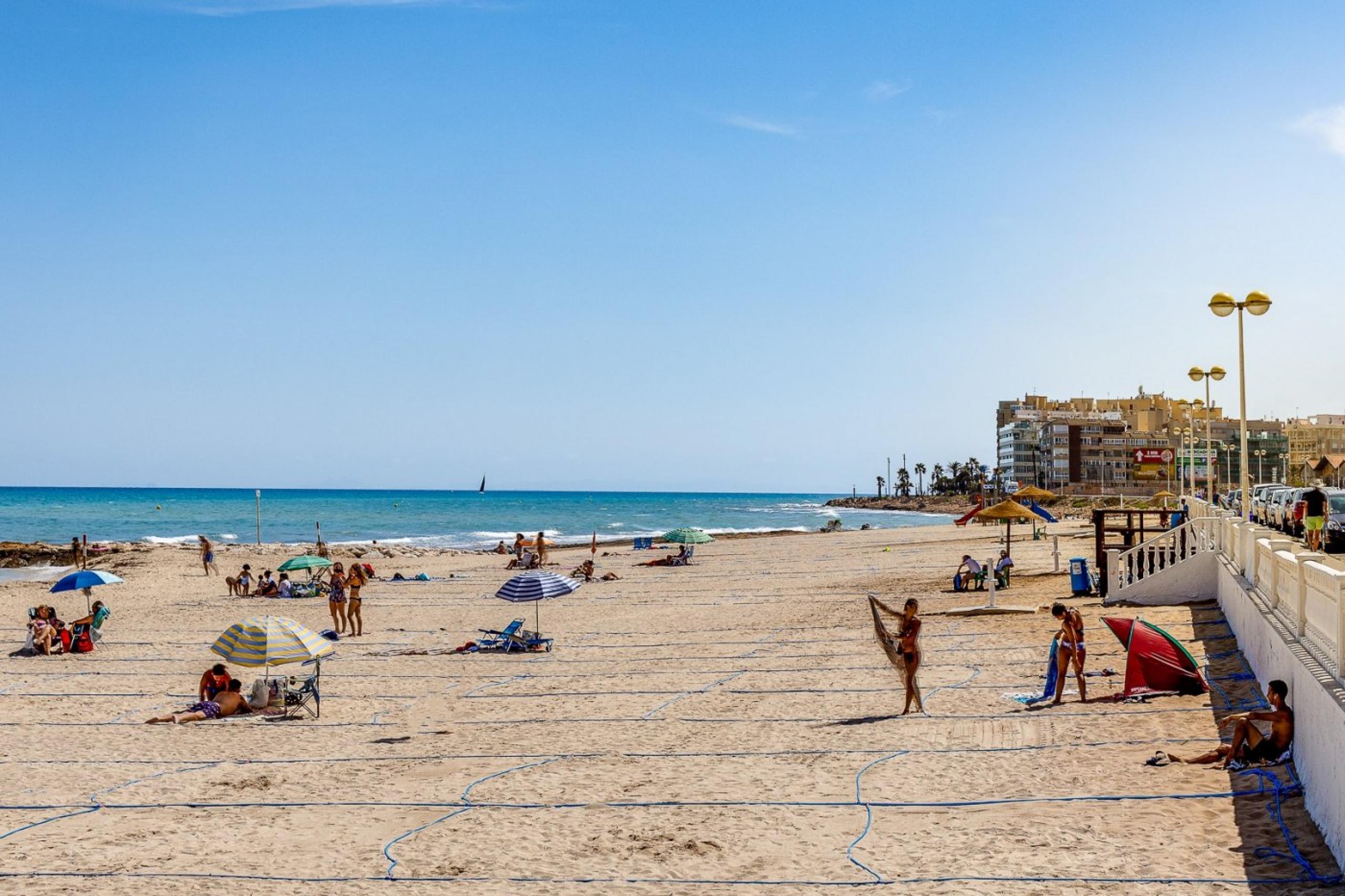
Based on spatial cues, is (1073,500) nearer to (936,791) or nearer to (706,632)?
(706,632)

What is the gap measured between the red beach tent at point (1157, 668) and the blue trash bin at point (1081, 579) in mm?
9389

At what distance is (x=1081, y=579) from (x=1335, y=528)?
8126 millimetres

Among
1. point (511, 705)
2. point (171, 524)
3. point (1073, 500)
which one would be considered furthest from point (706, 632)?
point (1073, 500)

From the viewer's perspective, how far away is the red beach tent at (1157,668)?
13.0 m

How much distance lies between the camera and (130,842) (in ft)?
30.1

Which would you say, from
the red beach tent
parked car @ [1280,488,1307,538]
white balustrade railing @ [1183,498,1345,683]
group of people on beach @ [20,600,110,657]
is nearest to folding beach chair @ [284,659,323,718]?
group of people on beach @ [20,600,110,657]

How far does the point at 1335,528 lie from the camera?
1025 inches

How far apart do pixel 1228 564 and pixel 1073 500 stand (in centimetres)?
10167

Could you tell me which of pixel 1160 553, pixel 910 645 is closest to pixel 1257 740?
pixel 910 645

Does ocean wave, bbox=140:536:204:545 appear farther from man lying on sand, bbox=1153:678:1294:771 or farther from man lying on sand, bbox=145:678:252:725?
man lying on sand, bbox=1153:678:1294:771

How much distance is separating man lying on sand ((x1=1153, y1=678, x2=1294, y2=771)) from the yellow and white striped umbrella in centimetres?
1050

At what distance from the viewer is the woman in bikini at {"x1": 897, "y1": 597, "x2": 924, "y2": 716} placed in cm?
1290

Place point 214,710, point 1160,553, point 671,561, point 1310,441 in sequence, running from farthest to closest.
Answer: point 1310,441, point 671,561, point 1160,553, point 214,710

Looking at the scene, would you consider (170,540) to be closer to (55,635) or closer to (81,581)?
(81,581)
